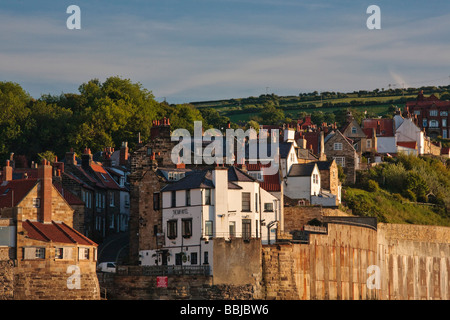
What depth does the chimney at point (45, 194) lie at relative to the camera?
8500cm

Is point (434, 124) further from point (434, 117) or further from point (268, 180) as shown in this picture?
point (268, 180)

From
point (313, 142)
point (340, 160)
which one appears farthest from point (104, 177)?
point (340, 160)

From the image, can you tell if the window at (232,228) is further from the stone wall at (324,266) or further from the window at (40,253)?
the window at (40,253)

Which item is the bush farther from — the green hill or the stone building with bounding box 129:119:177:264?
the stone building with bounding box 129:119:177:264

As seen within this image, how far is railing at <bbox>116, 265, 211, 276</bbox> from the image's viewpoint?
277 feet

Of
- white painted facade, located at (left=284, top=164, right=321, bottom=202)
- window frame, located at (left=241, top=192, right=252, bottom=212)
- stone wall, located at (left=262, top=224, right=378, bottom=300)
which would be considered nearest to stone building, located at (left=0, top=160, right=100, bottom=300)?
window frame, located at (left=241, top=192, right=252, bottom=212)

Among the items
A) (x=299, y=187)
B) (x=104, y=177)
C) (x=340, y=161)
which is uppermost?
(x=340, y=161)

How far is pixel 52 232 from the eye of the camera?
276 ft

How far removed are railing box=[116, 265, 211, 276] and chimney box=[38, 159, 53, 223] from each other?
6.58 metres

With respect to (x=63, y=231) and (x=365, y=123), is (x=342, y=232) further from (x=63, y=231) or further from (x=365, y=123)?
(x=365, y=123)

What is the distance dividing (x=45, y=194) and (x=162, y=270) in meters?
10.2

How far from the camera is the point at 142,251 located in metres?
89.8

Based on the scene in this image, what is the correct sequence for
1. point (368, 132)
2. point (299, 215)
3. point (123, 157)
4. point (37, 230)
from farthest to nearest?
1. point (368, 132)
2. point (123, 157)
3. point (299, 215)
4. point (37, 230)
